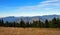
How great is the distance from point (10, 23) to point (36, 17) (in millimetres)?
2001

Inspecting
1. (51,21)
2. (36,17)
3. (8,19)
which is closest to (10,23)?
(8,19)

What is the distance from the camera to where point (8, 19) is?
34.0 feet

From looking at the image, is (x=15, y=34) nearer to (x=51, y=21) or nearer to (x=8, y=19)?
(x=8, y=19)

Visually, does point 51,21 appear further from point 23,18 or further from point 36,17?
point 23,18

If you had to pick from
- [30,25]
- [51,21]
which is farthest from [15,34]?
[51,21]

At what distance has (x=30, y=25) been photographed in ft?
34.0

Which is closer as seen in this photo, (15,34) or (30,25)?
(15,34)

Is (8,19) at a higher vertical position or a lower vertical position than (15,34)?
higher

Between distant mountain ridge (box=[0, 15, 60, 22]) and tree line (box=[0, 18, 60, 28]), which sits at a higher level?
distant mountain ridge (box=[0, 15, 60, 22])

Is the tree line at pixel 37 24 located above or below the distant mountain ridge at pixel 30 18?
below

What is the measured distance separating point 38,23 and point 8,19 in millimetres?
2281

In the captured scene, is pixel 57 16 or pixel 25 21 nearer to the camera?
pixel 57 16

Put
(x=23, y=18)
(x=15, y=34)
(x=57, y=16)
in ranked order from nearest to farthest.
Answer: (x=15, y=34), (x=57, y=16), (x=23, y=18)

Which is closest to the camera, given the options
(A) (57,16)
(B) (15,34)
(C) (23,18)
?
(B) (15,34)
